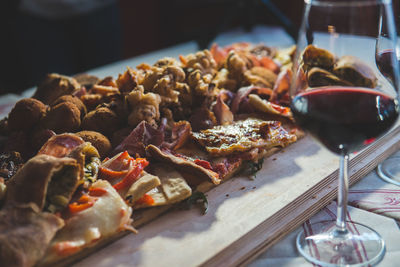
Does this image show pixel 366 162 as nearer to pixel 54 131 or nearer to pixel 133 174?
pixel 133 174

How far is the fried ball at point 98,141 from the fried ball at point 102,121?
0.19 feet

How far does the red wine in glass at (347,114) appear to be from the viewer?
31.2 inches

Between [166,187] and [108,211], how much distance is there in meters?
0.17

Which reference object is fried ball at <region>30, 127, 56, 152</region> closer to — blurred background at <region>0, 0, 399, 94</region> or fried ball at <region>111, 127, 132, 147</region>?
fried ball at <region>111, 127, 132, 147</region>

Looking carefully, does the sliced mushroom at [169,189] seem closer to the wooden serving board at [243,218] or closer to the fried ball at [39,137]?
the wooden serving board at [243,218]

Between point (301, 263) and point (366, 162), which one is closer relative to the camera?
point (301, 263)

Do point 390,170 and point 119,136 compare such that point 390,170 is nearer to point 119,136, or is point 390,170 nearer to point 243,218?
point 243,218

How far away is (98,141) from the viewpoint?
1.15 m

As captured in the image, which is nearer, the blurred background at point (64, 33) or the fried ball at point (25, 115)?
the fried ball at point (25, 115)

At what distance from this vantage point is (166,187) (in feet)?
3.32

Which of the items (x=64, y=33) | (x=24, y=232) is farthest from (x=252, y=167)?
(x=64, y=33)

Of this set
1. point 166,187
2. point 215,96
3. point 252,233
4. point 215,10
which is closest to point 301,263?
point 252,233

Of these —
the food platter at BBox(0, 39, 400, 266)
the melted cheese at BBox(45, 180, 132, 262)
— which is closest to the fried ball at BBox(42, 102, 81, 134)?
the food platter at BBox(0, 39, 400, 266)

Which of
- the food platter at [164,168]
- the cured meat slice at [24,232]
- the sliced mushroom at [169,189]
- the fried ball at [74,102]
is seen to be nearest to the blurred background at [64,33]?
the food platter at [164,168]
